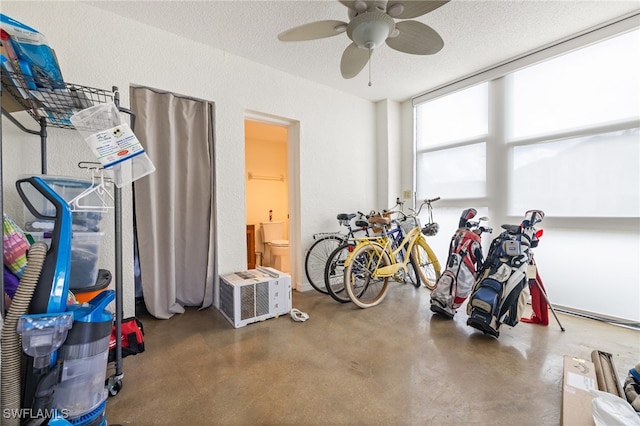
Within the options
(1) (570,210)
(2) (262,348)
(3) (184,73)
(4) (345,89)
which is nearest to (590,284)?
(1) (570,210)

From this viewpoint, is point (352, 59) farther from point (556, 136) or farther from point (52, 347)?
point (52, 347)

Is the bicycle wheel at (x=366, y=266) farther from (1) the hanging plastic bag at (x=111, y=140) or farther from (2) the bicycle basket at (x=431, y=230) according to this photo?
(1) the hanging plastic bag at (x=111, y=140)

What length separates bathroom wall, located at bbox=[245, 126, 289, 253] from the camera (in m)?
4.61

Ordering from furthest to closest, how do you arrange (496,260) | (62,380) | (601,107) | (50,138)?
1. (601,107)
2. (496,260)
3. (50,138)
4. (62,380)

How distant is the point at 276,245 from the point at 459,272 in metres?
2.36

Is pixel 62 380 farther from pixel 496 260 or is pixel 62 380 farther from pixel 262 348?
pixel 496 260

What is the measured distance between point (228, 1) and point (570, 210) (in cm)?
348

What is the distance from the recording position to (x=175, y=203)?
246 cm

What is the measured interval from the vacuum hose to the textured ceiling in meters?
2.03

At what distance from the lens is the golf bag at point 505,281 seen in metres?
1.97

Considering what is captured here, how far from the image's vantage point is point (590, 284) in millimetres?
2436

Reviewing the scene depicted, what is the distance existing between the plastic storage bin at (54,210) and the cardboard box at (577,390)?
99.9 inches

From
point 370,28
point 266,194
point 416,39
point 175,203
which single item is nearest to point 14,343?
point 175,203

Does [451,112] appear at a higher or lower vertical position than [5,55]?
higher
